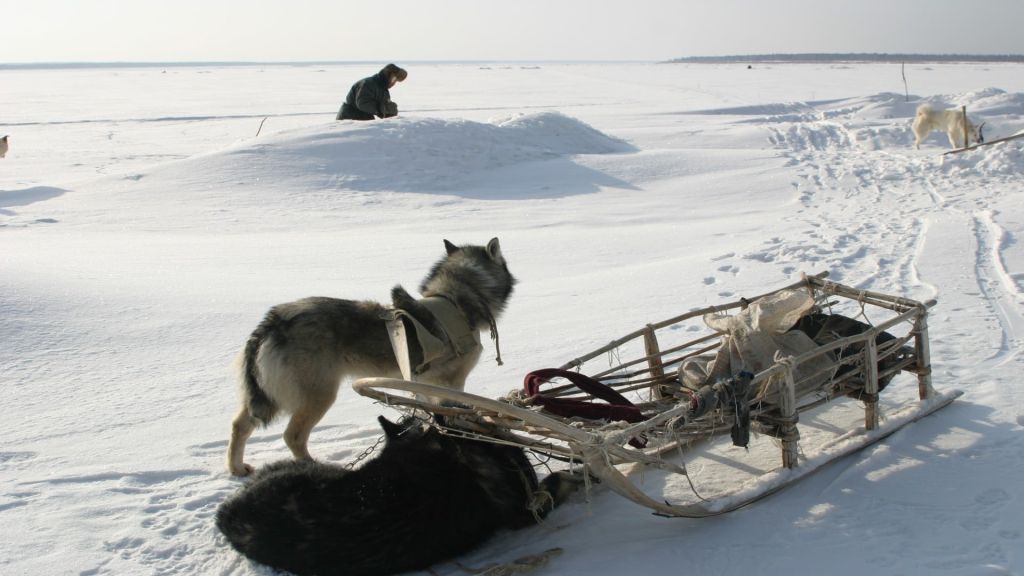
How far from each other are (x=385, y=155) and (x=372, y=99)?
223 cm

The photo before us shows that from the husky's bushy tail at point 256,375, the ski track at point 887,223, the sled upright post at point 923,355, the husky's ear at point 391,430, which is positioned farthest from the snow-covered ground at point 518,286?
the husky's ear at point 391,430

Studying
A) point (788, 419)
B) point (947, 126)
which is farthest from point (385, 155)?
point (947, 126)

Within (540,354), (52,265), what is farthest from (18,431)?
(52,265)

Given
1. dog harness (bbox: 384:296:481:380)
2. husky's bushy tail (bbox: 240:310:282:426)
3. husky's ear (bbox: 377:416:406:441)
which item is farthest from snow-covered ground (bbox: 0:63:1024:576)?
dog harness (bbox: 384:296:481:380)

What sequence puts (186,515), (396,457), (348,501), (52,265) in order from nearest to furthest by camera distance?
(348,501), (396,457), (186,515), (52,265)

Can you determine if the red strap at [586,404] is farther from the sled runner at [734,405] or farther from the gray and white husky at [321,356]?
the gray and white husky at [321,356]

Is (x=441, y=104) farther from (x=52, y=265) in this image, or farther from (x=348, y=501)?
(x=348, y=501)

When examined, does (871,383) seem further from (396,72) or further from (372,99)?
(372,99)

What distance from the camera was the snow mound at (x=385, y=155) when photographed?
1266cm

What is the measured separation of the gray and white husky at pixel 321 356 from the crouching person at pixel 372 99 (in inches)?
451

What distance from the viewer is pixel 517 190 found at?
12641 millimetres

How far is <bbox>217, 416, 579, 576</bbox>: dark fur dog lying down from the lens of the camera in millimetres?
2734

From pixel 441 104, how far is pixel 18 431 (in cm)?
3084

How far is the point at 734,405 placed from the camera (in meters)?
3.15
